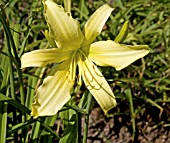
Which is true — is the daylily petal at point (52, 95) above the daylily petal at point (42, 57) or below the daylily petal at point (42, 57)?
below

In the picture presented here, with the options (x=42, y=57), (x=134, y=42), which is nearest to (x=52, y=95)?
(x=42, y=57)

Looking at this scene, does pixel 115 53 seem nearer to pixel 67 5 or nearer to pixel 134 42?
pixel 67 5

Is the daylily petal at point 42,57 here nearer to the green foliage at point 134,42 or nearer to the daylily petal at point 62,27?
the daylily petal at point 62,27

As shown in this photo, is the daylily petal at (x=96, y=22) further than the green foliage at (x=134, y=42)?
No

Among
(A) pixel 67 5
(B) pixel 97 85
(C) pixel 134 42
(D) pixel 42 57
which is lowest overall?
(C) pixel 134 42

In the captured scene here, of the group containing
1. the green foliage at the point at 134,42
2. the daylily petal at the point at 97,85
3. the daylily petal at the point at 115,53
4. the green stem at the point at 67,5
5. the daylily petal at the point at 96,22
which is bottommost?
the green foliage at the point at 134,42

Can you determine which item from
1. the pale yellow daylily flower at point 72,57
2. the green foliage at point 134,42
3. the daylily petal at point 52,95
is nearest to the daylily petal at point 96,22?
the pale yellow daylily flower at point 72,57
